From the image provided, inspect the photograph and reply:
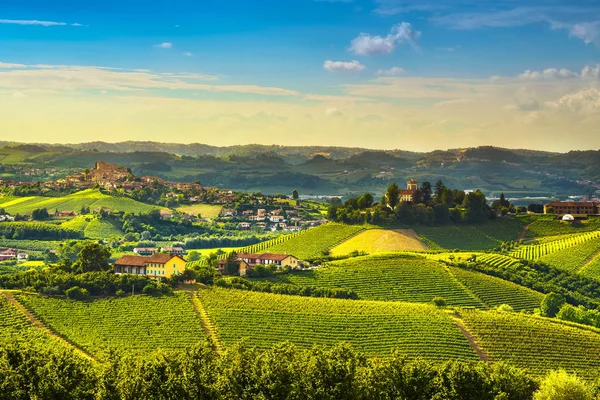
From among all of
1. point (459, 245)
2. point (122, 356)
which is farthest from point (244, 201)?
point (122, 356)

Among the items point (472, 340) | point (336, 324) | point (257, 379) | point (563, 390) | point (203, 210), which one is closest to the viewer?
point (257, 379)

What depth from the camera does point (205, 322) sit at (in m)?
59.3

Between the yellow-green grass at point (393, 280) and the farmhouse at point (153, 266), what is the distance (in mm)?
9094

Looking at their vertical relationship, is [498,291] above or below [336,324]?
above

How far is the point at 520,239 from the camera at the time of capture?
101375mm

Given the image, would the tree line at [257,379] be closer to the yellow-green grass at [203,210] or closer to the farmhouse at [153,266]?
the farmhouse at [153,266]

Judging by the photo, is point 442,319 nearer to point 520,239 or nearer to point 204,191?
point 520,239

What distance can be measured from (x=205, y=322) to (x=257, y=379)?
18.6 meters

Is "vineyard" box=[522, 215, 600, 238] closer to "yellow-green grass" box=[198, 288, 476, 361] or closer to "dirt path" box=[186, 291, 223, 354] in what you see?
"yellow-green grass" box=[198, 288, 476, 361]

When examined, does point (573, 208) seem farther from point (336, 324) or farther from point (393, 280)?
point (336, 324)

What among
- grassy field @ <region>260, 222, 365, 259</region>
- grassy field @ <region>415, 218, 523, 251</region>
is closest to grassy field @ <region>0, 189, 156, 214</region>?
→ grassy field @ <region>260, 222, 365, 259</region>

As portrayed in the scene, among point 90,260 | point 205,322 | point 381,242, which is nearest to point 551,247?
point 381,242

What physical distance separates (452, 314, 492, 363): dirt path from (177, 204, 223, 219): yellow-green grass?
88.5m

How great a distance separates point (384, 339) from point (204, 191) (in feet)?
377
